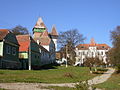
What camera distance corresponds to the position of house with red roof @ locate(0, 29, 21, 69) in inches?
1491

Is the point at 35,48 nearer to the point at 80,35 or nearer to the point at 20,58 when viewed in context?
the point at 20,58

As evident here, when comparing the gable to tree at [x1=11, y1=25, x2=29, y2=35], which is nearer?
the gable

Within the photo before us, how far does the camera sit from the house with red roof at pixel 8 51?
37.9 meters

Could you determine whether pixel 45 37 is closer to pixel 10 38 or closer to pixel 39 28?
pixel 39 28

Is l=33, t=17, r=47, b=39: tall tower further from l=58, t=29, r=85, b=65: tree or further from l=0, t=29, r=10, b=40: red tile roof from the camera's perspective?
l=0, t=29, r=10, b=40: red tile roof

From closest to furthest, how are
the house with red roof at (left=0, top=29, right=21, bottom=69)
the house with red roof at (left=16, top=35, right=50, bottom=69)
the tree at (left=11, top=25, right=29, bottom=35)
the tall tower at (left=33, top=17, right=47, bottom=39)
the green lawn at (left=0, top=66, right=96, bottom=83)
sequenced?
the green lawn at (left=0, top=66, right=96, bottom=83)
the house with red roof at (left=0, top=29, right=21, bottom=69)
the house with red roof at (left=16, top=35, right=50, bottom=69)
the tree at (left=11, top=25, right=29, bottom=35)
the tall tower at (left=33, top=17, right=47, bottom=39)

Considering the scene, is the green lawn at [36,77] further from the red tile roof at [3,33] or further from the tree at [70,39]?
the tree at [70,39]

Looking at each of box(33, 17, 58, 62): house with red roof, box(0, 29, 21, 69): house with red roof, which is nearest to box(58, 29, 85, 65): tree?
box(33, 17, 58, 62): house with red roof

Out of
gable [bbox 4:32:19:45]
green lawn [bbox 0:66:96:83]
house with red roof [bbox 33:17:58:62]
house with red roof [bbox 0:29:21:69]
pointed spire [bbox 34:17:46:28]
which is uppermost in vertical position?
pointed spire [bbox 34:17:46:28]

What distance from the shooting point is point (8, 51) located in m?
40.2

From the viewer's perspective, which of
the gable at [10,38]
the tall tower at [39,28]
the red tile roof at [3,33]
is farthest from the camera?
the tall tower at [39,28]

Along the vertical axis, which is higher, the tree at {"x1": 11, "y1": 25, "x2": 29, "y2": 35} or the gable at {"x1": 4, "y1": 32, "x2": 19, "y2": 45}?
the tree at {"x1": 11, "y1": 25, "x2": 29, "y2": 35}

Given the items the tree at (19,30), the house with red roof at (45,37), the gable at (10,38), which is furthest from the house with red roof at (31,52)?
the tree at (19,30)

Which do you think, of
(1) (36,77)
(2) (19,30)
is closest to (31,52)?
(1) (36,77)
